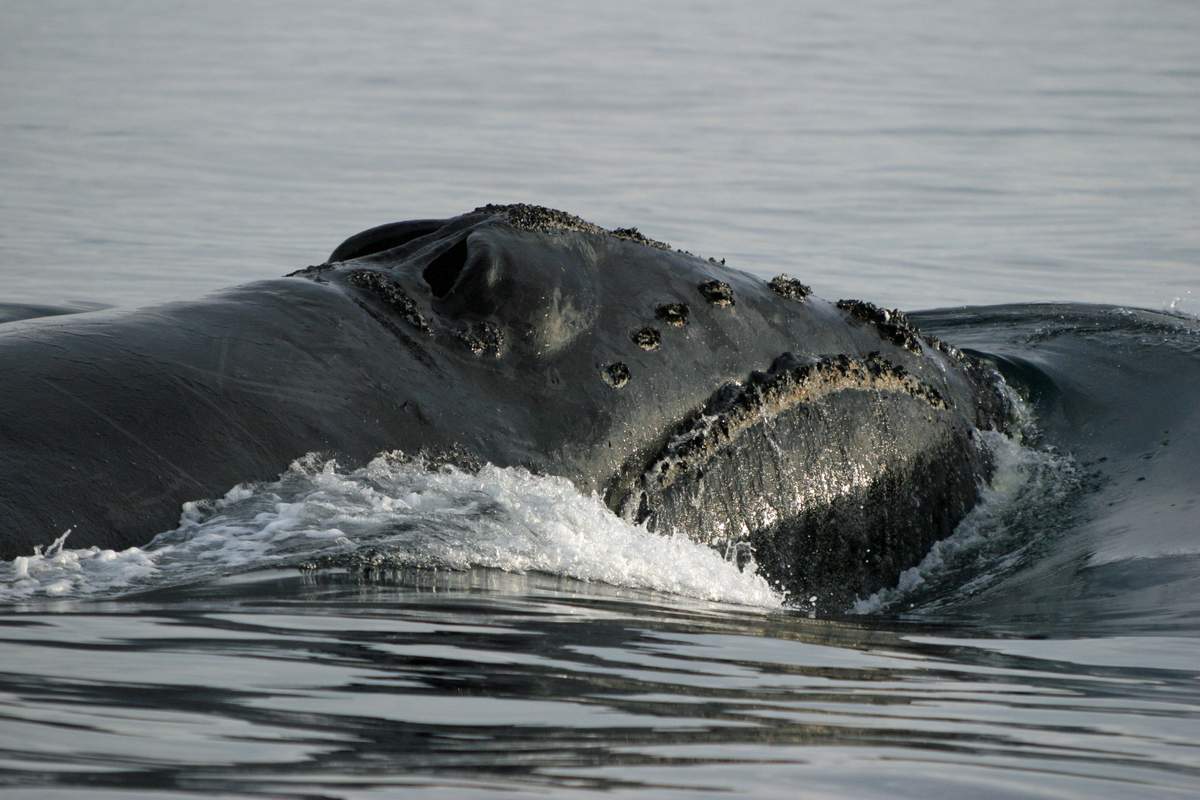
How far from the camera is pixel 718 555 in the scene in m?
7.61

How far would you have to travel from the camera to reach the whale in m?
6.16

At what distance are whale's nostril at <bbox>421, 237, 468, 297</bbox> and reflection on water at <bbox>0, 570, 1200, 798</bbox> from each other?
167cm

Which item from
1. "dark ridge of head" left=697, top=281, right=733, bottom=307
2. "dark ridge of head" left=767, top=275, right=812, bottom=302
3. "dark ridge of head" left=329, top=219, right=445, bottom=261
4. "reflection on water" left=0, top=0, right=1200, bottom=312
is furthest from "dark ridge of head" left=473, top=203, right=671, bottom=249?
"reflection on water" left=0, top=0, right=1200, bottom=312

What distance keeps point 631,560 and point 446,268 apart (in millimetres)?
1512

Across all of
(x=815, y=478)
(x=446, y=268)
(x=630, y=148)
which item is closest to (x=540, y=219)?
(x=446, y=268)

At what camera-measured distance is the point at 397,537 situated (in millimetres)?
6277

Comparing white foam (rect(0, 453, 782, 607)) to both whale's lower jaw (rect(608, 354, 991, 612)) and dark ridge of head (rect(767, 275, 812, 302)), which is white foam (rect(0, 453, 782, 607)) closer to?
whale's lower jaw (rect(608, 354, 991, 612))

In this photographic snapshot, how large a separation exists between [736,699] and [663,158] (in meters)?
22.7

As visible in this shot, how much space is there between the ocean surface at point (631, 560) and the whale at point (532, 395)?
0.16 meters

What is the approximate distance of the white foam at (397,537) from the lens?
5.62m

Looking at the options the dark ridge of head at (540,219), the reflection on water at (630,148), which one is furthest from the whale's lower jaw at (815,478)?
the reflection on water at (630,148)

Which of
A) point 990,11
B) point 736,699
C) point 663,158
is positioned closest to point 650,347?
point 736,699

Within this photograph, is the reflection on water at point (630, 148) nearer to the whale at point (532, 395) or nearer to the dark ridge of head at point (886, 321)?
the dark ridge of head at point (886, 321)

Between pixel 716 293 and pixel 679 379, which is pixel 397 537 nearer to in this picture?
pixel 679 379
